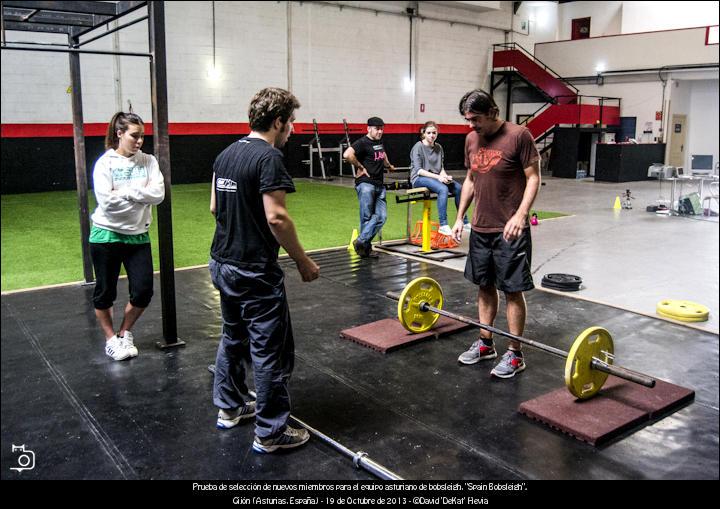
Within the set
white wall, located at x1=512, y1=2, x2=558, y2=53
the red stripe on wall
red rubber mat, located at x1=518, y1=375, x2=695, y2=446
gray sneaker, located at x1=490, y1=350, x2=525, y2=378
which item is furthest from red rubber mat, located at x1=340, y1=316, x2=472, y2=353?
white wall, located at x1=512, y1=2, x2=558, y2=53

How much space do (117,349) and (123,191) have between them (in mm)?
979

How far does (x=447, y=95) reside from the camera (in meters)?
18.7

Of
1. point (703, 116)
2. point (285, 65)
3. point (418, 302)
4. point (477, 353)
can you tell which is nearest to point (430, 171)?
point (418, 302)

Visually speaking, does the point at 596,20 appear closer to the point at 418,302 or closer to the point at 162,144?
the point at 418,302

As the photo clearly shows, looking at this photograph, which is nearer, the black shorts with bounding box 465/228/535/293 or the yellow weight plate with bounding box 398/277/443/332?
the black shorts with bounding box 465/228/535/293

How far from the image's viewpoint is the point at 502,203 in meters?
3.41

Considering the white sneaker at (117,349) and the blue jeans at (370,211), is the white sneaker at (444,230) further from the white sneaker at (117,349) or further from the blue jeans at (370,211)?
A: the white sneaker at (117,349)

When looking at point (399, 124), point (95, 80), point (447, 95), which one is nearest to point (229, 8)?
point (95, 80)

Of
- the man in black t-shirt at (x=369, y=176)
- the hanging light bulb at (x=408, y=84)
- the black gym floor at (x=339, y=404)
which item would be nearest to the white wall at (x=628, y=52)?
the hanging light bulb at (x=408, y=84)

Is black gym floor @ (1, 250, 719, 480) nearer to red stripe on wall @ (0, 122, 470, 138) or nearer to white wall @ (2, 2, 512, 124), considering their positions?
red stripe on wall @ (0, 122, 470, 138)

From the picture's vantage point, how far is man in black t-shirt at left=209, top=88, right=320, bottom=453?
2447 mm

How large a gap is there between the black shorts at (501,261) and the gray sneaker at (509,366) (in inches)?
16.4

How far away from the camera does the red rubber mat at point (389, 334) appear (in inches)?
157

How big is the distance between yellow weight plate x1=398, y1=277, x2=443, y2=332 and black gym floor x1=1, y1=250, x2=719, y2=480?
0.15 m
